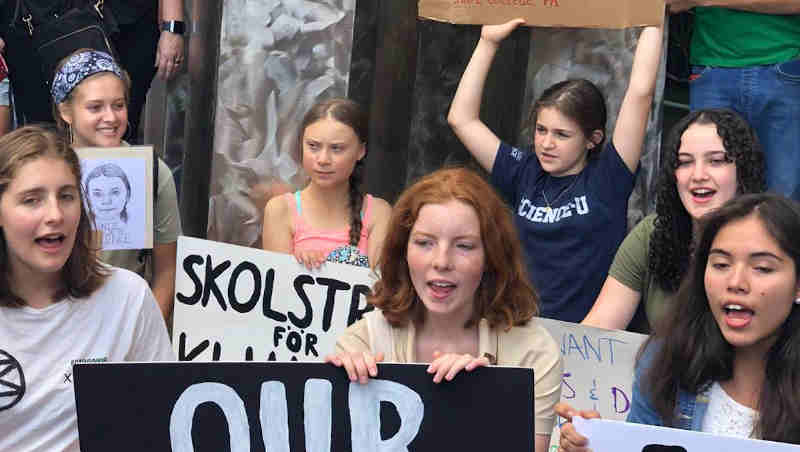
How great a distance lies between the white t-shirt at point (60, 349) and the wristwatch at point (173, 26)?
6.82 ft

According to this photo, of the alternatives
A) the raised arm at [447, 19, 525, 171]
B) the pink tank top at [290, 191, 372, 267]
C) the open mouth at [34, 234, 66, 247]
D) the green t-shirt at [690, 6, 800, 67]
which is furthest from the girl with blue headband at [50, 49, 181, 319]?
the green t-shirt at [690, 6, 800, 67]

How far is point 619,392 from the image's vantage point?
389 centimetres

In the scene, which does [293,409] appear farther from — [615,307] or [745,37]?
[745,37]

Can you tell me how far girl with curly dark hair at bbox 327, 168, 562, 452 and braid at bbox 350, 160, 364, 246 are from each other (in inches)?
47.7

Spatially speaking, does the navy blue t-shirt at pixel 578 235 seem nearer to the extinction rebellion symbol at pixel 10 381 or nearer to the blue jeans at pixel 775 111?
the blue jeans at pixel 775 111

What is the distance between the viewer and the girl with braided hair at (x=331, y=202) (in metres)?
4.56

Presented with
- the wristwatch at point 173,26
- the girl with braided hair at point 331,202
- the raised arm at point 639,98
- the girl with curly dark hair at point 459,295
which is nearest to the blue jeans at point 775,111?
the raised arm at point 639,98

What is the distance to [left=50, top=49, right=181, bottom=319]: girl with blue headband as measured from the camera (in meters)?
4.58

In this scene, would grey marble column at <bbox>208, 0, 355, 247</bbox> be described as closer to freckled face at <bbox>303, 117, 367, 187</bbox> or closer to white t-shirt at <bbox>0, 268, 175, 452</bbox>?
freckled face at <bbox>303, 117, 367, 187</bbox>

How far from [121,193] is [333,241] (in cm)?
74

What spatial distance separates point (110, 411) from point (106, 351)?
1.89ft

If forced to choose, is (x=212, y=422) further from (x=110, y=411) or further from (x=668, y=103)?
(x=668, y=103)

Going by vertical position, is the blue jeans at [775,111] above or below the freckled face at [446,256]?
above

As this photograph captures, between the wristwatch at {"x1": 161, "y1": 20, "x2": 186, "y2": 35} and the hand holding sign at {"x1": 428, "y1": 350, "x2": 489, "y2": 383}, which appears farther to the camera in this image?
the wristwatch at {"x1": 161, "y1": 20, "x2": 186, "y2": 35}
